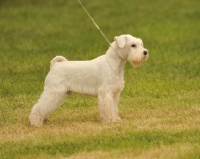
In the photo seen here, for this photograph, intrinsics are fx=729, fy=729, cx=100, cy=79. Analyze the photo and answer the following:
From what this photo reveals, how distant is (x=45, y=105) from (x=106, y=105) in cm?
98

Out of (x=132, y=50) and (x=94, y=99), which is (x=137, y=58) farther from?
(x=94, y=99)

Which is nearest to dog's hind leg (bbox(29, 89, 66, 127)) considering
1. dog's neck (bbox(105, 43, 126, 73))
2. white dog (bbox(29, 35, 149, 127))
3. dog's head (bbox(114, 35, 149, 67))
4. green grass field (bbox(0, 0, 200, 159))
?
white dog (bbox(29, 35, 149, 127))

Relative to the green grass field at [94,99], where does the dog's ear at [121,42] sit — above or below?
above

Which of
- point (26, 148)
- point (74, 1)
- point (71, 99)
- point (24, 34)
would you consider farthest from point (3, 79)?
point (74, 1)

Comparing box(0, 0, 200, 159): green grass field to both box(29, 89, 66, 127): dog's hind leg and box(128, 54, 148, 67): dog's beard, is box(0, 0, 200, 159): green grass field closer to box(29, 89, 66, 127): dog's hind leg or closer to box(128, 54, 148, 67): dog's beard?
box(29, 89, 66, 127): dog's hind leg

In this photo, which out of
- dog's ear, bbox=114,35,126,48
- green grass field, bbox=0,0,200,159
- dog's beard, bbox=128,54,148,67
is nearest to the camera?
green grass field, bbox=0,0,200,159

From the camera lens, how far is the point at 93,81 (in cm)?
1185

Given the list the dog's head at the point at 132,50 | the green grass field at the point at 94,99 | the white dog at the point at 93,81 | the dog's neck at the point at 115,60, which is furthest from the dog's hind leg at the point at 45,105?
the dog's head at the point at 132,50

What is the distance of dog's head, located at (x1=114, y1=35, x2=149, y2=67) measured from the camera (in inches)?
462

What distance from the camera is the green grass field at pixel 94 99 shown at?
1039 cm

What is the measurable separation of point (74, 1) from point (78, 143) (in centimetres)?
2294

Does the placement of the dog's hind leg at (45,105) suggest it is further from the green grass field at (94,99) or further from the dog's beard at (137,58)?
the dog's beard at (137,58)

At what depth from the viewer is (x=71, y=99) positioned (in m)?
14.1

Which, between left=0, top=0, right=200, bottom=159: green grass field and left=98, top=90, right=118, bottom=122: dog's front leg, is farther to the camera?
left=98, top=90, right=118, bottom=122: dog's front leg
